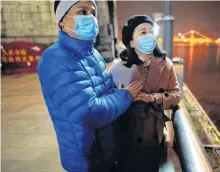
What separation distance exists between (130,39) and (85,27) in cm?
54

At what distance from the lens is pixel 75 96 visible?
4.60 feet

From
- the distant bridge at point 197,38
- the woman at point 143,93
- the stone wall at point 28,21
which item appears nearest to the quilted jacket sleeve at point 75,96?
the woman at point 143,93

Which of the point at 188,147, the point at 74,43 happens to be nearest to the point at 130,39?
the point at 74,43

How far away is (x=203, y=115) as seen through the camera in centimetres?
561

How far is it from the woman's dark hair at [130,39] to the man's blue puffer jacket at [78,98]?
1.08 feet

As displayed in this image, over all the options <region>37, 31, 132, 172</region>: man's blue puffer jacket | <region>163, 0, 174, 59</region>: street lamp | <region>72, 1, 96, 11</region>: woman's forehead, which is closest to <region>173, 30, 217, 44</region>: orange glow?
<region>37, 31, 132, 172</region>: man's blue puffer jacket

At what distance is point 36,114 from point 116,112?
393 cm

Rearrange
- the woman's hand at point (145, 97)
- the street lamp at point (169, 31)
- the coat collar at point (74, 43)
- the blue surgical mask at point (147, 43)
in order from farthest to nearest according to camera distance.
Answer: the street lamp at point (169, 31), the blue surgical mask at point (147, 43), the woman's hand at point (145, 97), the coat collar at point (74, 43)

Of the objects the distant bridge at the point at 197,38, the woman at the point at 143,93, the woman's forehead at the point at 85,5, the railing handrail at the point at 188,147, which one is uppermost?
the woman's forehead at the point at 85,5

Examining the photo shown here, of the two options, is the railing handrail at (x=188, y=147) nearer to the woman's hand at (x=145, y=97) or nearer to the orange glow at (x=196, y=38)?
the woman's hand at (x=145, y=97)

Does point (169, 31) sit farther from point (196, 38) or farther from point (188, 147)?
point (188, 147)

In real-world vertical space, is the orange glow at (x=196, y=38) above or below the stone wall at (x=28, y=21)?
below

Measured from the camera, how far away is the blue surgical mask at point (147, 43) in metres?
1.89

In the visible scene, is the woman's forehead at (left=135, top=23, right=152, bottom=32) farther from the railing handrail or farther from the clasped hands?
the railing handrail
